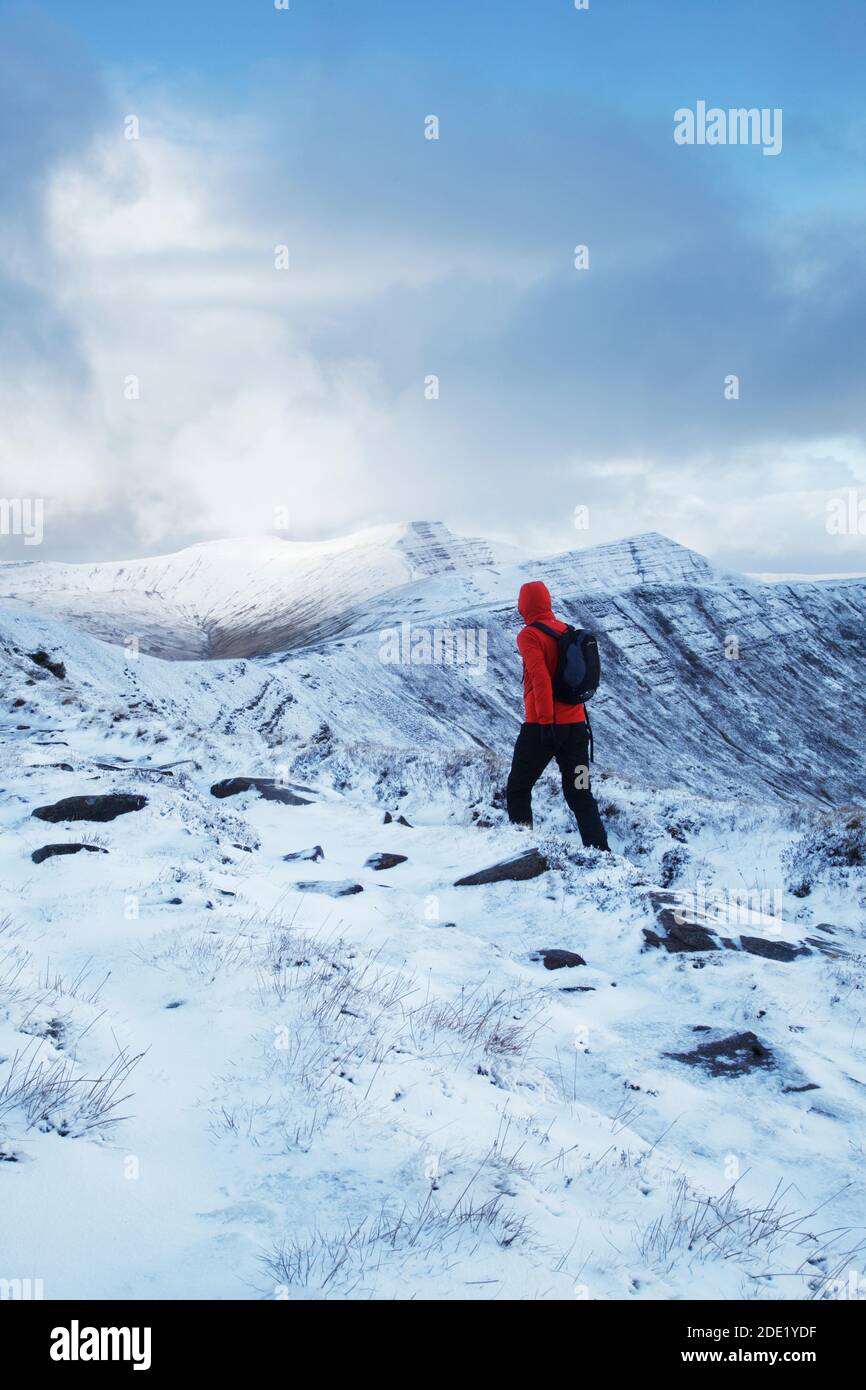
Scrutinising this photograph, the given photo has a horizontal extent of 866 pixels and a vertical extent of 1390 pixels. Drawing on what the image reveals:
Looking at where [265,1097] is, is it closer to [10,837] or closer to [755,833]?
[10,837]

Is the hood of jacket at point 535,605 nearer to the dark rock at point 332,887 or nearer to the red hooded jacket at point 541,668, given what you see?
the red hooded jacket at point 541,668

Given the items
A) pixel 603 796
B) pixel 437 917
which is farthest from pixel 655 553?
pixel 437 917

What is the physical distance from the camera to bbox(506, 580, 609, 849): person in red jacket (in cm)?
1027

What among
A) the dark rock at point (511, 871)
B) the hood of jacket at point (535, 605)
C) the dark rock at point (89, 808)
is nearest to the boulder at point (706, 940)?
the dark rock at point (511, 871)

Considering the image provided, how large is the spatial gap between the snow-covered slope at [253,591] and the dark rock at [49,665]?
62.6 m

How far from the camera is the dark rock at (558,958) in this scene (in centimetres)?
718

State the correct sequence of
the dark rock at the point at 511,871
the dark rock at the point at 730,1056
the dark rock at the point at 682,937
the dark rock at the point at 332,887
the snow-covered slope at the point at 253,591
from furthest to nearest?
the snow-covered slope at the point at 253,591 < the dark rock at the point at 511,871 < the dark rock at the point at 332,887 < the dark rock at the point at 682,937 < the dark rock at the point at 730,1056

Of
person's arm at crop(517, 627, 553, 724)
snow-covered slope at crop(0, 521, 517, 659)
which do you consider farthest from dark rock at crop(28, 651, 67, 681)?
snow-covered slope at crop(0, 521, 517, 659)

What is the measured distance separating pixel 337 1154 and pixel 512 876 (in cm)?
566

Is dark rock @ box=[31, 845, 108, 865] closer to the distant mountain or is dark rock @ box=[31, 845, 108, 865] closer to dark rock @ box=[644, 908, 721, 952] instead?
dark rock @ box=[644, 908, 721, 952]

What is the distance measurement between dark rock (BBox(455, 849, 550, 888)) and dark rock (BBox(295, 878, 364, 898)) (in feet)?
3.83

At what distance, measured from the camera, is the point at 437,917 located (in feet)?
26.8

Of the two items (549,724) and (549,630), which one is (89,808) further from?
(549,630)
